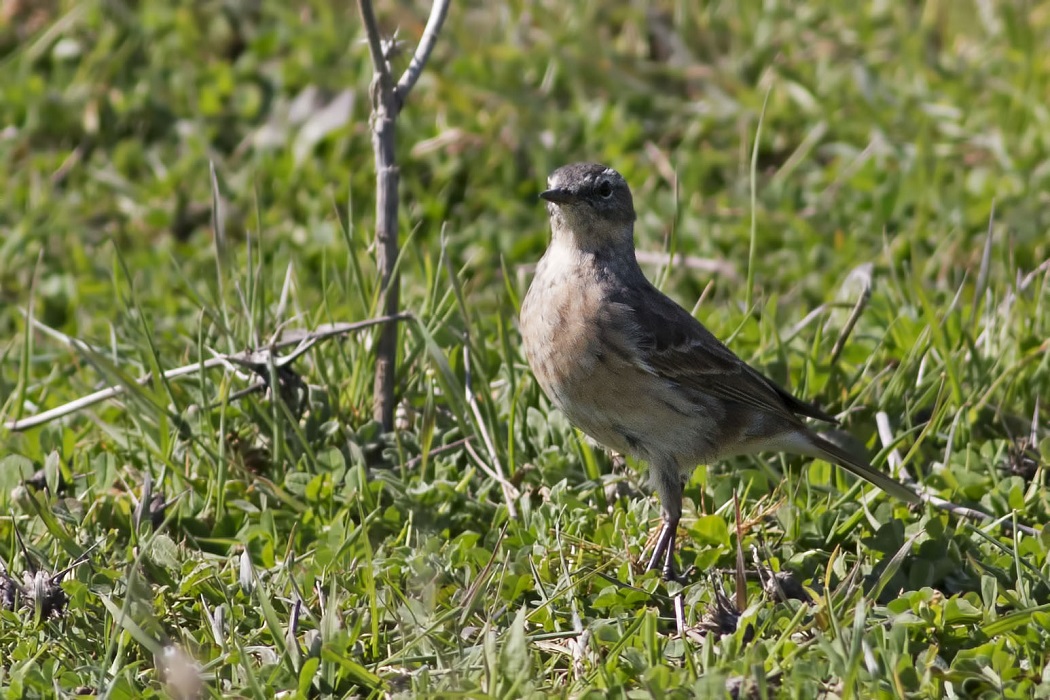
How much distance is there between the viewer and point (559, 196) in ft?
17.5

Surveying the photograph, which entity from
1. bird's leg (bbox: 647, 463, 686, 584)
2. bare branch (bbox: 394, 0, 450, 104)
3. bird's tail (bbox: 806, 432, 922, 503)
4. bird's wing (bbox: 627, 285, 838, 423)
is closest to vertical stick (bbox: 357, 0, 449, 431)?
bare branch (bbox: 394, 0, 450, 104)

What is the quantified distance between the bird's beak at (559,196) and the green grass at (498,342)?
449 mm

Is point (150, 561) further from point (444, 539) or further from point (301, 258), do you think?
point (301, 258)

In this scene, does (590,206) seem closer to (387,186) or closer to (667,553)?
(387,186)

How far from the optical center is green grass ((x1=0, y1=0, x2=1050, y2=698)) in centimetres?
418

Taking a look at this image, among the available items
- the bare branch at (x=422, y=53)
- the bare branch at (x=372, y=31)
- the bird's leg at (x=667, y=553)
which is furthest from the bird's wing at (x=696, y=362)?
the bare branch at (x=372, y=31)

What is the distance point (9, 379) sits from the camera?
Result: 5875mm

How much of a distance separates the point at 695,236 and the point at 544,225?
860mm

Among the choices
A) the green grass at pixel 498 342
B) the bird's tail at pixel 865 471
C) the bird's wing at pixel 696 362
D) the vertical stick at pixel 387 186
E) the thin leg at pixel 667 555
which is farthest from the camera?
the vertical stick at pixel 387 186

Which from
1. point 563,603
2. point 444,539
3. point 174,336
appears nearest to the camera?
point 563,603

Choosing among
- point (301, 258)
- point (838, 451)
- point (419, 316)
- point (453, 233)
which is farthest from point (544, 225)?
point (838, 451)

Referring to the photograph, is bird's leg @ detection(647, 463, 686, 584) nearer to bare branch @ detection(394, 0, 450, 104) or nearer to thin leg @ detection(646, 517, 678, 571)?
thin leg @ detection(646, 517, 678, 571)

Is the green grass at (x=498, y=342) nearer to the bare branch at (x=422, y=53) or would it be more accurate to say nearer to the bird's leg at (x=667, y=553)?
the bird's leg at (x=667, y=553)

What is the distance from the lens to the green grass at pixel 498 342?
13.7ft
